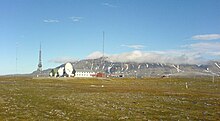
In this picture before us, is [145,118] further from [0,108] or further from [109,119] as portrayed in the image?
[0,108]

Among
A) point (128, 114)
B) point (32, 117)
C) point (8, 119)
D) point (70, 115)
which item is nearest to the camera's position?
point (8, 119)

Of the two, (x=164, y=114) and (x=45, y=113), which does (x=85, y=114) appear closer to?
(x=45, y=113)

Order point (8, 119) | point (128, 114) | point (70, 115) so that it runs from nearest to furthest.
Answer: point (8, 119) → point (70, 115) → point (128, 114)

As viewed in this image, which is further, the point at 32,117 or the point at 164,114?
the point at 164,114

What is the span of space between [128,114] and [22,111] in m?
11.4

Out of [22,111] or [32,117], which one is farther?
[22,111]

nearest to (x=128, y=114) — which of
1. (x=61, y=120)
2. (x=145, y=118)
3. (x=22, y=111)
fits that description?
(x=145, y=118)

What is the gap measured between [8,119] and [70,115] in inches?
266

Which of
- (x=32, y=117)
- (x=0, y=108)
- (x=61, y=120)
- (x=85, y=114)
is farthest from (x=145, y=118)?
(x=0, y=108)

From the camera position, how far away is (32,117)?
31266 millimetres

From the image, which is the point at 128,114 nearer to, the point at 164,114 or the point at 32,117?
the point at 164,114

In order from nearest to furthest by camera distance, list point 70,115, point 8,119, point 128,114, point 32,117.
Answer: point 8,119 → point 32,117 → point 70,115 → point 128,114

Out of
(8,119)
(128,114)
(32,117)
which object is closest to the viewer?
(8,119)

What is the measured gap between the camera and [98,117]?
33.1 meters
